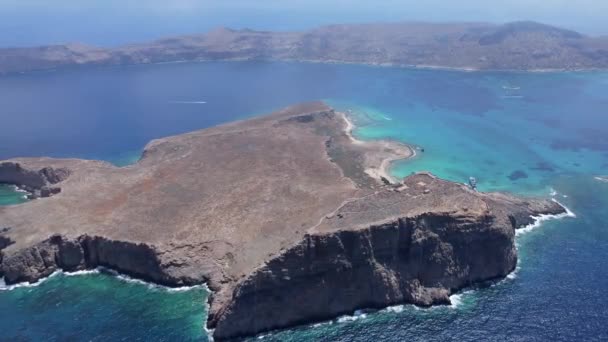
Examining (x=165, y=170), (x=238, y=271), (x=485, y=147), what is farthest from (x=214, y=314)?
(x=485, y=147)

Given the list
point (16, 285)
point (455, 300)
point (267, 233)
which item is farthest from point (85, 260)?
point (455, 300)

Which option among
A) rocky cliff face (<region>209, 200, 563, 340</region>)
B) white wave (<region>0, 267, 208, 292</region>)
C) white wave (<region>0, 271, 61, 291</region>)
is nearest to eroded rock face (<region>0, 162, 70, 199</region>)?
white wave (<region>0, 271, 61, 291</region>)

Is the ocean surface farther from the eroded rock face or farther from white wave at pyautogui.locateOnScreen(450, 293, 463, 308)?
the eroded rock face

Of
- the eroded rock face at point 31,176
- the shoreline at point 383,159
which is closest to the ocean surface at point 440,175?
the shoreline at point 383,159

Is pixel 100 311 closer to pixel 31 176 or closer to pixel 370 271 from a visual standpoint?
pixel 370 271

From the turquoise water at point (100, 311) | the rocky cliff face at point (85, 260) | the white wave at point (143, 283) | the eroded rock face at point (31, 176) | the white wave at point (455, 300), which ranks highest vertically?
the eroded rock face at point (31, 176)

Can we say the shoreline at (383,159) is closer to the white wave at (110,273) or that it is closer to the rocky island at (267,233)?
the rocky island at (267,233)
